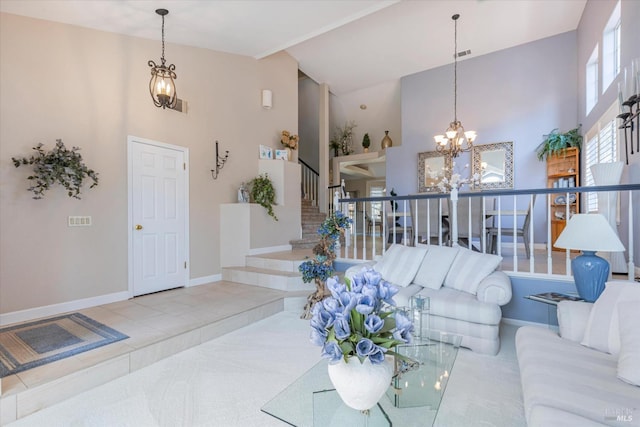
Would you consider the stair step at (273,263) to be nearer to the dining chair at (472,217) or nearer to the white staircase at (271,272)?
the white staircase at (271,272)

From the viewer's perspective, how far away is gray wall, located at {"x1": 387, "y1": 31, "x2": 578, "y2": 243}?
5621 millimetres

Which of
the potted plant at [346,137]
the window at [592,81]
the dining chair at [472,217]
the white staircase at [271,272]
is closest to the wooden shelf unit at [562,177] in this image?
the window at [592,81]

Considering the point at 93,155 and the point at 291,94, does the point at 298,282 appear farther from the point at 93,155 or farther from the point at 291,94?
the point at 291,94

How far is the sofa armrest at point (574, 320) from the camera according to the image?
195cm

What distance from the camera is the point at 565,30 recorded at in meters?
5.51

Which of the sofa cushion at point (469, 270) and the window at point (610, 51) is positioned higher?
the window at point (610, 51)

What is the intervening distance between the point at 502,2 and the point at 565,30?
182cm

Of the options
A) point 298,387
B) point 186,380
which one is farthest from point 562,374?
point 186,380

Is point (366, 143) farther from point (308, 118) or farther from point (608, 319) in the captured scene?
point (608, 319)

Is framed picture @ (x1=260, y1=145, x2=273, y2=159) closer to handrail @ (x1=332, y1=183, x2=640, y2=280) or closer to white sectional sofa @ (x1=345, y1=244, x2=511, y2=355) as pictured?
handrail @ (x1=332, y1=183, x2=640, y2=280)

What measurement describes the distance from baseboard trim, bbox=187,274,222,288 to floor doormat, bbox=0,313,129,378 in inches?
58.7

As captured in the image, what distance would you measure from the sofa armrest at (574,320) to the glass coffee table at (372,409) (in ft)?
2.84

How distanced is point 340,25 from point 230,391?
4742 mm

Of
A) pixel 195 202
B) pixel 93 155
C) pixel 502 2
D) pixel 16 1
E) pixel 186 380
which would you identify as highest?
pixel 502 2
